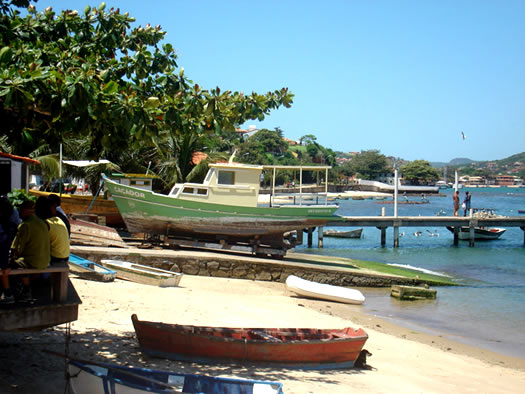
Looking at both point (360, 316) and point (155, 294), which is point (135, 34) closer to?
point (155, 294)

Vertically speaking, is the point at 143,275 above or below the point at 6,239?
below

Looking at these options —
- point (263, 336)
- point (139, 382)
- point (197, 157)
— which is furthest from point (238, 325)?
point (197, 157)

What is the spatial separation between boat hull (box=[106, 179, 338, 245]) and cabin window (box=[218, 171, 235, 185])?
37.1 inches

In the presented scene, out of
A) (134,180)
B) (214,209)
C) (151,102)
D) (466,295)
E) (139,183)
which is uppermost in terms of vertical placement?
(151,102)

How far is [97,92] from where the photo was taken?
6770 millimetres

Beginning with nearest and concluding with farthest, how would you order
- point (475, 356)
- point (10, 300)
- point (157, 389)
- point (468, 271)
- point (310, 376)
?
1. point (157, 389)
2. point (10, 300)
3. point (310, 376)
4. point (475, 356)
5. point (468, 271)

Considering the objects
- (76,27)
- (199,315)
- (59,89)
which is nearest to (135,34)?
(76,27)

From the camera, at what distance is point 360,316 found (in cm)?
1600

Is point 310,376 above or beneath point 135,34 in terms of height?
beneath

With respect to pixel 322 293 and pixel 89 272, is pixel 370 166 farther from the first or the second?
pixel 89 272

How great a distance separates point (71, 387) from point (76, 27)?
6092 millimetres

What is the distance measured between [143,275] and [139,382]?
32.7 ft

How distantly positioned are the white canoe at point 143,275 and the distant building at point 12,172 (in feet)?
13.3

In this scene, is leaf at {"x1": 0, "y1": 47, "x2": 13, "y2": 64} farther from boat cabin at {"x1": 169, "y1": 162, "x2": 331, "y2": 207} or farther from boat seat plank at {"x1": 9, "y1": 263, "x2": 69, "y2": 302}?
boat cabin at {"x1": 169, "y1": 162, "x2": 331, "y2": 207}
